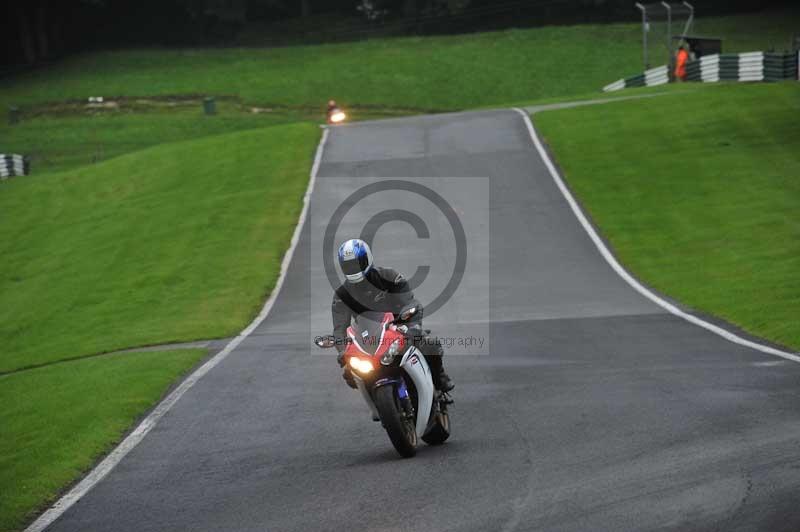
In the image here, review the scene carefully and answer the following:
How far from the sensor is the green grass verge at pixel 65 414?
419 inches

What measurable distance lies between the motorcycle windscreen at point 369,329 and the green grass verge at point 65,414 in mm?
2984

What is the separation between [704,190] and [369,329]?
22.1m

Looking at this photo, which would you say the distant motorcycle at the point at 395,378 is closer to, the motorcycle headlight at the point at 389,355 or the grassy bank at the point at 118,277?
the motorcycle headlight at the point at 389,355

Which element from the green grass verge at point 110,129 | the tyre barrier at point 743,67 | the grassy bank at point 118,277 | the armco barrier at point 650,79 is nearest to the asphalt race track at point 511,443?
the grassy bank at point 118,277

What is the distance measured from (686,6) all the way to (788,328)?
121ft

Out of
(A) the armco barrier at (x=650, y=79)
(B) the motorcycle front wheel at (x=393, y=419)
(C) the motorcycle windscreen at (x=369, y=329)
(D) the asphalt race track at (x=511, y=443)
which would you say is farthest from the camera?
(A) the armco barrier at (x=650, y=79)

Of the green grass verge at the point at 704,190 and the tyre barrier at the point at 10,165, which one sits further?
the tyre barrier at the point at 10,165

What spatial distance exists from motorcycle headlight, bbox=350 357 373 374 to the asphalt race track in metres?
0.81

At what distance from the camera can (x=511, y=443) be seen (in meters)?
10.5

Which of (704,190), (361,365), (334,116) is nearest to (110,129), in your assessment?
(334,116)

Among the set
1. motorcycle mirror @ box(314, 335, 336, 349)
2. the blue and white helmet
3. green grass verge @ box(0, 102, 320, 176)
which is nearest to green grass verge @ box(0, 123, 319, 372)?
motorcycle mirror @ box(314, 335, 336, 349)

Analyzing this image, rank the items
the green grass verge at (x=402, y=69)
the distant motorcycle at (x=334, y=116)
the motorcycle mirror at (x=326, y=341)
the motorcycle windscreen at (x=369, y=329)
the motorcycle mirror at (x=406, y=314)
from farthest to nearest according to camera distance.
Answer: the green grass verge at (x=402, y=69) < the distant motorcycle at (x=334, y=116) < the motorcycle mirror at (x=326, y=341) < the motorcycle mirror at (x=406, y=314) < the motorcycle windscreen at (x=369, y=329)

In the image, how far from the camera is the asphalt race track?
27.6 feet

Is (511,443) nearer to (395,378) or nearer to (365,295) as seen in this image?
(395,378)
